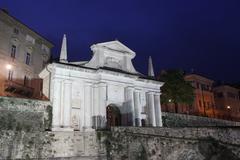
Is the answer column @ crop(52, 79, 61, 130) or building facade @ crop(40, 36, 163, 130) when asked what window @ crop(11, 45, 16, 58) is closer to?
building facade @ crop(40, 36, 163, 130)

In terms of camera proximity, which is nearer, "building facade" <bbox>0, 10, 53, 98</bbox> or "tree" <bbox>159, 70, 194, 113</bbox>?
"building facade" <bbox>0, 10, 53, 98</bbox>

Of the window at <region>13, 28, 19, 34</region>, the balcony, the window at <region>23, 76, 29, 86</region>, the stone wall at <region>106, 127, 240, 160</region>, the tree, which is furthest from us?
the tree

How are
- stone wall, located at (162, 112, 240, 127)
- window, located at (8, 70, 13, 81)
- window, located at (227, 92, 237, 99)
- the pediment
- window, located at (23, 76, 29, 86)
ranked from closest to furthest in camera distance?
1. the pediment
2. window, located at (8, 70, 13, 81)
3. stone wall, located at (162, 112, 240, 127)
4. window, located at (23, 76, 29, 86)
5. window, located at (227, 92, 237, 99)

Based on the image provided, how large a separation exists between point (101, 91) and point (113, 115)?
5018 millimetres

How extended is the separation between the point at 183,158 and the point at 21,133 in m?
14.3

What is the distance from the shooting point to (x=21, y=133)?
21.6 metres

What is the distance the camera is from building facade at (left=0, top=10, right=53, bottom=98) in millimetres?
32938

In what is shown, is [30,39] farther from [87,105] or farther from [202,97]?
[202,97]

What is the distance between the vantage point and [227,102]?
61906mm

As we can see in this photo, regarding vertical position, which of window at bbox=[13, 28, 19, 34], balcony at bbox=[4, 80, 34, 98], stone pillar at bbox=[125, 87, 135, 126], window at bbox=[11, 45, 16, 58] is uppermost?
window at bbox=[13, 28, 19, 34]

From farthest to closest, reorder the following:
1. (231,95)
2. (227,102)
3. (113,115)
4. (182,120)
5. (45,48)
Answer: (231,95) → (227,102) → (45,48) → (182,120) → (113,115)

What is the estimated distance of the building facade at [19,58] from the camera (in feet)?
108

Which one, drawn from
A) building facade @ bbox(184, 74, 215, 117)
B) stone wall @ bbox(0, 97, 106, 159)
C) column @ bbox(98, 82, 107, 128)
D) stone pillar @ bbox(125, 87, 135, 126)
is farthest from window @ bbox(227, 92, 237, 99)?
stone wall @ bbox(0, 97, 106, 159)

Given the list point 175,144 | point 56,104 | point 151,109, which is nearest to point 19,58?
point 56,104
